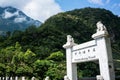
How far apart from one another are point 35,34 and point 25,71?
28.9 m

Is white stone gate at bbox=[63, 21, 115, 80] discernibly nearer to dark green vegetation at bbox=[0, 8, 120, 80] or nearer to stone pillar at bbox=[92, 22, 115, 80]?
stone pillar at bbox=[92, 22, 115, 80]

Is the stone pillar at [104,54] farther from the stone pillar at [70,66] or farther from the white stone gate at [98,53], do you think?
the stone pillar at [70,66]

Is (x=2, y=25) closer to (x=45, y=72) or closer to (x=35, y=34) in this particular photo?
(x=35, y=34)

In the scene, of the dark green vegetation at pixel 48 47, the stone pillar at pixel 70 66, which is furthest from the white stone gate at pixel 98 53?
the dark green vegetation at pixel 48 47

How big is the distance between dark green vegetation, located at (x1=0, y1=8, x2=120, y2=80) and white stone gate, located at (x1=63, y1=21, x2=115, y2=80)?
992 millimetres

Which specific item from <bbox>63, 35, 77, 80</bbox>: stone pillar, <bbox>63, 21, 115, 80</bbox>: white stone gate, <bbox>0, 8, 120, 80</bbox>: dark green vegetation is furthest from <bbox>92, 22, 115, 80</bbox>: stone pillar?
<bbox>63, 35, 77, 80</bbox>: stone pillar

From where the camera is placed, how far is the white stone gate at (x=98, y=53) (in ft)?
32.8

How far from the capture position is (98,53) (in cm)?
1062

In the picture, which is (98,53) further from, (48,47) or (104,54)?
(48,47)

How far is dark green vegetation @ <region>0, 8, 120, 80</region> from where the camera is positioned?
24766 millimetres

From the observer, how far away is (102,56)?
1027 centimetres

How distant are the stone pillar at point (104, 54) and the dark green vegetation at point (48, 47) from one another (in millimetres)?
977

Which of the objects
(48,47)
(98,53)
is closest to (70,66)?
(98,53)

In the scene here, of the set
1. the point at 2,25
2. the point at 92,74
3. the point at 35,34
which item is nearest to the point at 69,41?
the point at 92,74
